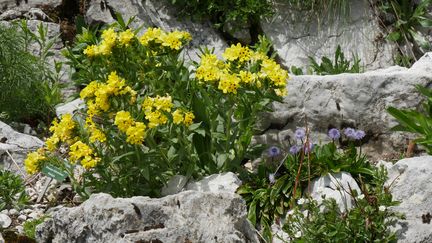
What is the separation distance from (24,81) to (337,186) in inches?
112

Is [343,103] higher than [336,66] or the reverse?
higher

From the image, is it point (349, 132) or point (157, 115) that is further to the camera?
point (349, 132)

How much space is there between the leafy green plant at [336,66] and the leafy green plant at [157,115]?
183 cm

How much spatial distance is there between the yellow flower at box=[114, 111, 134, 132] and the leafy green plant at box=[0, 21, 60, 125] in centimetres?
205

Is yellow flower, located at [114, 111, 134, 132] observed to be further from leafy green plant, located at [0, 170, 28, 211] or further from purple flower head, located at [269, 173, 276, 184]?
leafy green plant, located at [0, 170, 28, 211]

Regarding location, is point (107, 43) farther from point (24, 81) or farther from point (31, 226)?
point (24, 81)

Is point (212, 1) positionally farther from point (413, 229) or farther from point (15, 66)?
point (413, 229)

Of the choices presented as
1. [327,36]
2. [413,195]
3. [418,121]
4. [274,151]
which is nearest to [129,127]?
[274,151]

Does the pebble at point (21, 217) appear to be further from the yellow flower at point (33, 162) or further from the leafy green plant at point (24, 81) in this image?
the leafy green plant at point (24, 81)

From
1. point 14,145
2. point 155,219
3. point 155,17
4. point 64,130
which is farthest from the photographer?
point 155,17

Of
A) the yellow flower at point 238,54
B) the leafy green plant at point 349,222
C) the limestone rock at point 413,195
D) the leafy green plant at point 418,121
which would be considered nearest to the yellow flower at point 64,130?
the yellow flower at point 238,54

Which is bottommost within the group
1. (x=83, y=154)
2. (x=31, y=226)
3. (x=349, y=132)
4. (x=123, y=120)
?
(x=31, y=226)

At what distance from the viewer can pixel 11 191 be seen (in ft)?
16.9

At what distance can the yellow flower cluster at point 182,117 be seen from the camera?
4457mm
